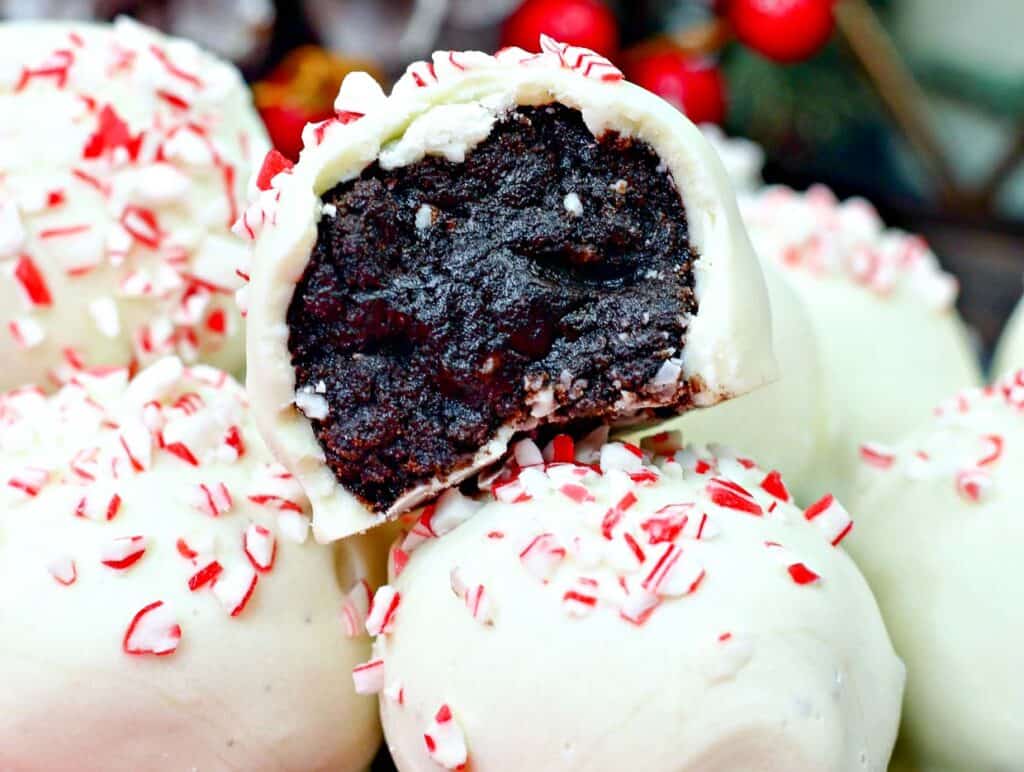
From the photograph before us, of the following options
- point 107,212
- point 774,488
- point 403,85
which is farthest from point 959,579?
point 107,212

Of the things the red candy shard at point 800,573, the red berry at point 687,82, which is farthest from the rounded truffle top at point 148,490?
the red berry at point 687,82

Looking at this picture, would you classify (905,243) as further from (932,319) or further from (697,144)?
(697,144)

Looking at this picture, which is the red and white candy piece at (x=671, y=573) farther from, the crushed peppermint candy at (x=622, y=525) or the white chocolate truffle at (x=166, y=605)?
the white chocolate truffle at (x=166, y=605)

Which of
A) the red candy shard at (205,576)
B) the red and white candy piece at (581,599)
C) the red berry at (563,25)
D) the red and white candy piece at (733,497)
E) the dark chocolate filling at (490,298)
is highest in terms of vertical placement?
the dark chocolate filling at (490,298)

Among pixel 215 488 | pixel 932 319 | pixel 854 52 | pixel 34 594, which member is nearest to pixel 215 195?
pixel 215 488

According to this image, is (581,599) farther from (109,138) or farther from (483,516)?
(109,138)
